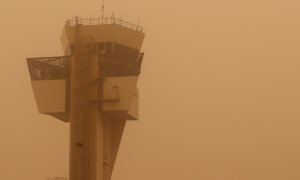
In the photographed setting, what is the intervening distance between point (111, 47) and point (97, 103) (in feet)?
21.9

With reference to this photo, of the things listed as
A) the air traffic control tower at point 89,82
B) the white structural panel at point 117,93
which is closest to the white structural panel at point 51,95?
the air traffic control tower at point 89,82

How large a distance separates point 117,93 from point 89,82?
134 inches

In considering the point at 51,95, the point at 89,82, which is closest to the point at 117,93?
the point at 89,82

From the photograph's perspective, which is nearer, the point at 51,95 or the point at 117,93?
the point at 117,93

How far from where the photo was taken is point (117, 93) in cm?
6100

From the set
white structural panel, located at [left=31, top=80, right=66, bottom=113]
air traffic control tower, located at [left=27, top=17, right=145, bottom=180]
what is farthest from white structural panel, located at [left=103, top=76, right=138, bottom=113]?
white structural panel, located at [left=31, top=80, right=66, bottom=113]

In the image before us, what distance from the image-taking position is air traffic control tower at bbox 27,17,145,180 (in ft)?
190

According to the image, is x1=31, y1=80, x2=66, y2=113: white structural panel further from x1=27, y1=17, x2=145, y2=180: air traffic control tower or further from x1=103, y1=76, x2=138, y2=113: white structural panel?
x1=103, y1=76, x2=138, y2=113: white structural panel

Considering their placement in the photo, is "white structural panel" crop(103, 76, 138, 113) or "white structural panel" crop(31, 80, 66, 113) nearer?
"white structural panel" crop(103, 76, 138, 113)

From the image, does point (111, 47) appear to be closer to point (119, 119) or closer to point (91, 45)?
point (91, 45)

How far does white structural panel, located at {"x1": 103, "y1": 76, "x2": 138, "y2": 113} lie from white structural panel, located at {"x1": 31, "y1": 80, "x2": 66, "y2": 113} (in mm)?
4791

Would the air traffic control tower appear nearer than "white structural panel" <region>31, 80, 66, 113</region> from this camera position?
Yes

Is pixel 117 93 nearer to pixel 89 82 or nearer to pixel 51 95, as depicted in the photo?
pixel 89 82

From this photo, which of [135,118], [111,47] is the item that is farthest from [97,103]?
[135,118]
